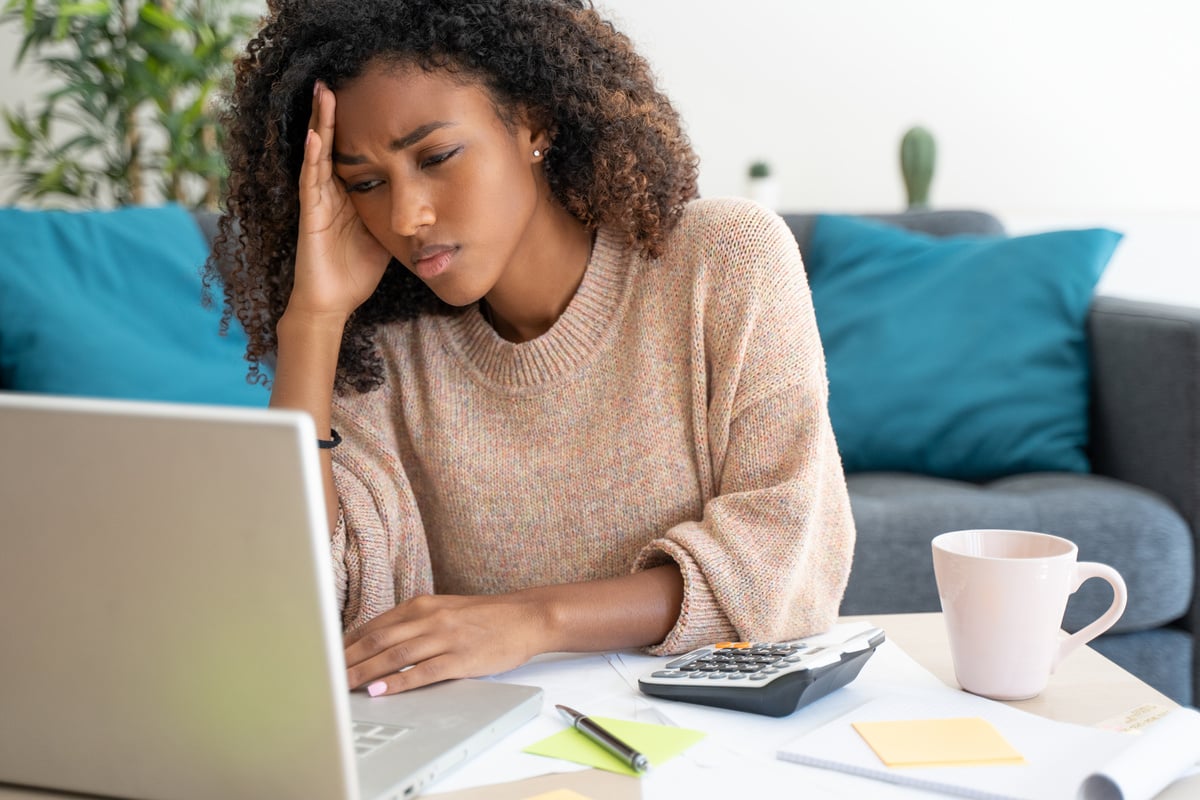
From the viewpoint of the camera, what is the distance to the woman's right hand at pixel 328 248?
119 cm

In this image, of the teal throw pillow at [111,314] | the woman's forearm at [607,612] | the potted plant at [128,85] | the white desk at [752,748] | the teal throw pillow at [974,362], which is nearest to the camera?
the white desk at [752,748]

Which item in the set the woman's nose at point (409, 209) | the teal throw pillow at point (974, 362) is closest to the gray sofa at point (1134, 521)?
the teal throw pillow at point (974, 362)

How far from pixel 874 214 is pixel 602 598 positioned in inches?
72.2

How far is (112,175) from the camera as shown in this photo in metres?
3.11

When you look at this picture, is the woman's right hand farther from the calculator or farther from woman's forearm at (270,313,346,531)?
the calculator

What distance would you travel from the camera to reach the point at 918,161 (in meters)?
2.96

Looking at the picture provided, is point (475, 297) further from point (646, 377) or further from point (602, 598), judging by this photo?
point (602, 598)

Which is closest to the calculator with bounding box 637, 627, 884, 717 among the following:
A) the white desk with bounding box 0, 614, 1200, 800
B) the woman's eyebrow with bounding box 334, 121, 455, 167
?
the white desk with bounding box 0, 614, 1200, 800

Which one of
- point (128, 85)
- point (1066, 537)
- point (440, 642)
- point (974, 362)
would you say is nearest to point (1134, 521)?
point (1066, 537)

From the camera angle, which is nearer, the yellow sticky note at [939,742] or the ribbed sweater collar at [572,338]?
the yellow sticky note at [939,742]

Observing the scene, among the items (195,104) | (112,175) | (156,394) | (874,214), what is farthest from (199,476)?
(112,175)

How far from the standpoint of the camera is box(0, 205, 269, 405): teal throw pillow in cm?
186

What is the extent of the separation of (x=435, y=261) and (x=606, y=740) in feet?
1.83

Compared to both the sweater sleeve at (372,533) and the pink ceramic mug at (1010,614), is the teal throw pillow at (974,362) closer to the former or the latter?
the sweater sleeve at (372,533)
